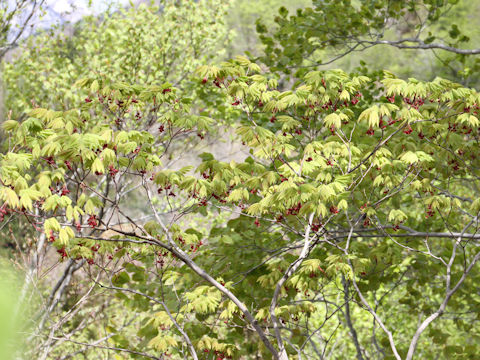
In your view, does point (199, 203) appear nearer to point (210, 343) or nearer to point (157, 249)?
point (157, 249)

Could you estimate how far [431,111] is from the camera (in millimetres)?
4895

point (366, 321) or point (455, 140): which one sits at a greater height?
point (455, 140)

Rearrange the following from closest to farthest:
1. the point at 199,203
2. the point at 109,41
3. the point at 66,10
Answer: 1. the point at 199,203
2. the point at 66,10
3. the point at 109,41

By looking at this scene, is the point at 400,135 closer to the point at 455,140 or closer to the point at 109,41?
the point at 455,140

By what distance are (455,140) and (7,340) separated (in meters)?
5.15

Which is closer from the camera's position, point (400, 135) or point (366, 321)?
point (400, 135)

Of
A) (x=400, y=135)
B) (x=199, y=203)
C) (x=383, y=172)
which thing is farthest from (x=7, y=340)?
(x=400, y=135)

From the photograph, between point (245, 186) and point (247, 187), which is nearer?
point (245, 186)

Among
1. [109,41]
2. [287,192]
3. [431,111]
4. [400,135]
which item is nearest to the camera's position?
[287,192]

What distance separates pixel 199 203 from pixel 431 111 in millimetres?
2340

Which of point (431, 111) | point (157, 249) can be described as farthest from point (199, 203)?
point (431, 111)

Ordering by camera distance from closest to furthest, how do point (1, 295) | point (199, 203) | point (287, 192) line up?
point (1, 295) → point (287, 192) → point (199, 203)

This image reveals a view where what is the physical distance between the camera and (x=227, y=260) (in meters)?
5.56

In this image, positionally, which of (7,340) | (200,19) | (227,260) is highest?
(200,19)
